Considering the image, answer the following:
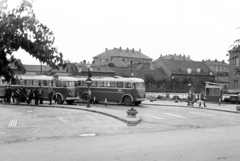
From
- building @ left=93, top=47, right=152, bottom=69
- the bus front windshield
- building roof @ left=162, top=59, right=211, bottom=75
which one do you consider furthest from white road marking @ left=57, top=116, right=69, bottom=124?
building @ left=93, top=47, right=152, bottom=69

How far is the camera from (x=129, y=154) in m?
10.4

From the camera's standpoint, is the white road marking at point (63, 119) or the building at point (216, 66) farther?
the building at point (216, 66)

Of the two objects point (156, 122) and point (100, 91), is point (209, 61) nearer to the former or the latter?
point (100, 91)

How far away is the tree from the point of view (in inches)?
195

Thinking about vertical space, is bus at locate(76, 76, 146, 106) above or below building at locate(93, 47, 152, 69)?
below

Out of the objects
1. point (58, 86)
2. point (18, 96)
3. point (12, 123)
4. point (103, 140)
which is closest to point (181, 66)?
point (58, 86)

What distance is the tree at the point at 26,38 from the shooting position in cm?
495

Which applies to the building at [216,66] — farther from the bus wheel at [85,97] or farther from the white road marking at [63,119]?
the white road marking at [63,119]

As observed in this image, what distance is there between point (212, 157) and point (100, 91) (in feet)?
86.4

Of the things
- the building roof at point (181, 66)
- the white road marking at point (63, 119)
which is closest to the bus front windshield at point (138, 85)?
the white road marking at point (63, 119)

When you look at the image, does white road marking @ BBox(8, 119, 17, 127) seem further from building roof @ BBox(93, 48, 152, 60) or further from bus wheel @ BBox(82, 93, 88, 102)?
building roof @ BBox(93, 48, 152, 60)

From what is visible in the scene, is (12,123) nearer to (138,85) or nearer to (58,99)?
(58,99)

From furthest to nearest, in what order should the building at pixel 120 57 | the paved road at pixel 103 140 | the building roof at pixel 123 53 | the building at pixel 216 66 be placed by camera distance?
the building at pixel 216 66 → the building roof at pixel 123 53 → the building at pixel 120 57 → the paved road at pixel 103 140

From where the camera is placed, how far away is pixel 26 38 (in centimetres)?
515
